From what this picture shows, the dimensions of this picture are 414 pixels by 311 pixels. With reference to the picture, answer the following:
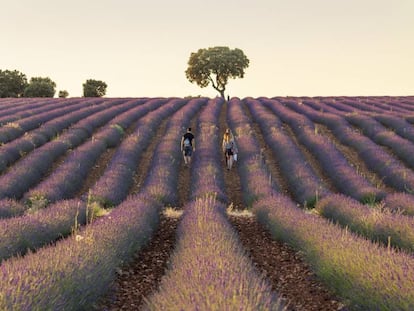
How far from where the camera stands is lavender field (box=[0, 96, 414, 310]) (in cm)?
362

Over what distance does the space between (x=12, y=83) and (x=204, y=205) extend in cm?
5490

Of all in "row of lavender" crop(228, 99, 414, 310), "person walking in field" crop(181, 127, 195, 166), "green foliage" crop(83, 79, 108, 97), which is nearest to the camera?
"row of lavender" crop(228, 99, 414, 310)

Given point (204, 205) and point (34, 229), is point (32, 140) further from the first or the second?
point (34, 229)

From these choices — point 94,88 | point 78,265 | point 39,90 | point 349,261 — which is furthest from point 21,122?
point 94,88

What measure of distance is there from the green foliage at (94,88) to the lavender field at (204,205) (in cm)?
3095

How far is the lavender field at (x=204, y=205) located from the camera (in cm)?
362

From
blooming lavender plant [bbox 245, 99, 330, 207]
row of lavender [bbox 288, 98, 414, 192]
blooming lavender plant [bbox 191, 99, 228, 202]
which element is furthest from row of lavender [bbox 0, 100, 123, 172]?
row of lavender [bbox 288, 98, 414, 192]

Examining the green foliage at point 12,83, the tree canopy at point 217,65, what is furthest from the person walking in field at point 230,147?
the green foliage at point 12,83

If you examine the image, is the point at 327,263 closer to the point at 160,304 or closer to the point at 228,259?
the point at 228,259

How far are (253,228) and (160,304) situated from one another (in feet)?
15.3

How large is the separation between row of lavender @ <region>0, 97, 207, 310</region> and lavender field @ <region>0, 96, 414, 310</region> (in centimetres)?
2

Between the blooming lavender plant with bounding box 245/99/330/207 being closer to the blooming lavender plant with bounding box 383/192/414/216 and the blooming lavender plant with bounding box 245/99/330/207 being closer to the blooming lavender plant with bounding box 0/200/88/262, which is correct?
the blooming lavender plant with bounding box 383/192/414/216

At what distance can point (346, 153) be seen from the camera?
15.5 m

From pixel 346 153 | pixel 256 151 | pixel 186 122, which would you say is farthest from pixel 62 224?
pixel 186 122
